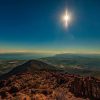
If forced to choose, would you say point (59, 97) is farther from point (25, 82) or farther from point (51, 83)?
point (25, 82)

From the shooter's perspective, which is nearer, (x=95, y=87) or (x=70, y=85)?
(x=95, y=87)

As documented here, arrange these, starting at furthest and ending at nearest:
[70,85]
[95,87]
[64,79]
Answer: [64,79] → [70,85] → [95,87]

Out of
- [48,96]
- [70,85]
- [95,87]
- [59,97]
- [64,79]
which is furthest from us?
[64,79]

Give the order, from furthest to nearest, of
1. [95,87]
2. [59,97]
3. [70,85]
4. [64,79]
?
[64,79] → [70,85] → [95,87] → [59,97]

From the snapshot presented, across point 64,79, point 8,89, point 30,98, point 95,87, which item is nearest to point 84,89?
point 95,87

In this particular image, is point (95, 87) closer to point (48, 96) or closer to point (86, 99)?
point (86, 99)

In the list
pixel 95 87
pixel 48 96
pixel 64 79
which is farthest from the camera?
pixel 64 79

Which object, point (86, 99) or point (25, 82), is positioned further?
point (25, 82)

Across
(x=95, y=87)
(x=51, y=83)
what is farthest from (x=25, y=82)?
(x=95, y=87)
